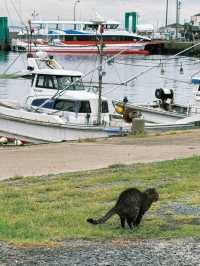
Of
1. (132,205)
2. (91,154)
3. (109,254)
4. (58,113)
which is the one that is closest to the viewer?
(109,254)

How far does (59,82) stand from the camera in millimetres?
26234

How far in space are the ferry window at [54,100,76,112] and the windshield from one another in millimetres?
593

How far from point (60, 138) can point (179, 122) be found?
434 centimetres

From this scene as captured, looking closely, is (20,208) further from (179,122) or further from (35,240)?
(179,122)

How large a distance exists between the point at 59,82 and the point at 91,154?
9119 mm

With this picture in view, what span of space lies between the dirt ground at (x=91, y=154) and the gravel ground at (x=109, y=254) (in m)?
7.05

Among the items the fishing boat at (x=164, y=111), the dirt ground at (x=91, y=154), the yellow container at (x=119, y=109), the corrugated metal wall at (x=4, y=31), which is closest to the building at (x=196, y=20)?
the corrugated metal wall at (x=4, y=31)

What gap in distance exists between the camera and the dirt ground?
15.4 metres

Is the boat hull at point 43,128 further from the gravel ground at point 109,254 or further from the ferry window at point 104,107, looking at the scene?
the gravel ground at point 109,254

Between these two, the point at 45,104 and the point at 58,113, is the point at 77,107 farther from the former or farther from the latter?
the point at 45,104

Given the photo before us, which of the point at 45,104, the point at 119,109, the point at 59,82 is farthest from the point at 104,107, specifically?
the point at 119,109

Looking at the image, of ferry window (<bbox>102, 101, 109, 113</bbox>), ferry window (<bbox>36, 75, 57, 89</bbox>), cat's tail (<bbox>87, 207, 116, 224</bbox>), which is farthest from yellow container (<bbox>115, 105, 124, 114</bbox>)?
cat's tail (<bbox>87, 207, 116, 224</bbox>)

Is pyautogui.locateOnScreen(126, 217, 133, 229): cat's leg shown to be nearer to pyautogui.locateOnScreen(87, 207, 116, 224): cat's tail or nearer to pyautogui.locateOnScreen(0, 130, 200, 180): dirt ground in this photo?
pyautogui.locateOnScreen(87, 207, 116, 224): cat's tail

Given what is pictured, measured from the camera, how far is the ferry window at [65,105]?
24452 millimetres
